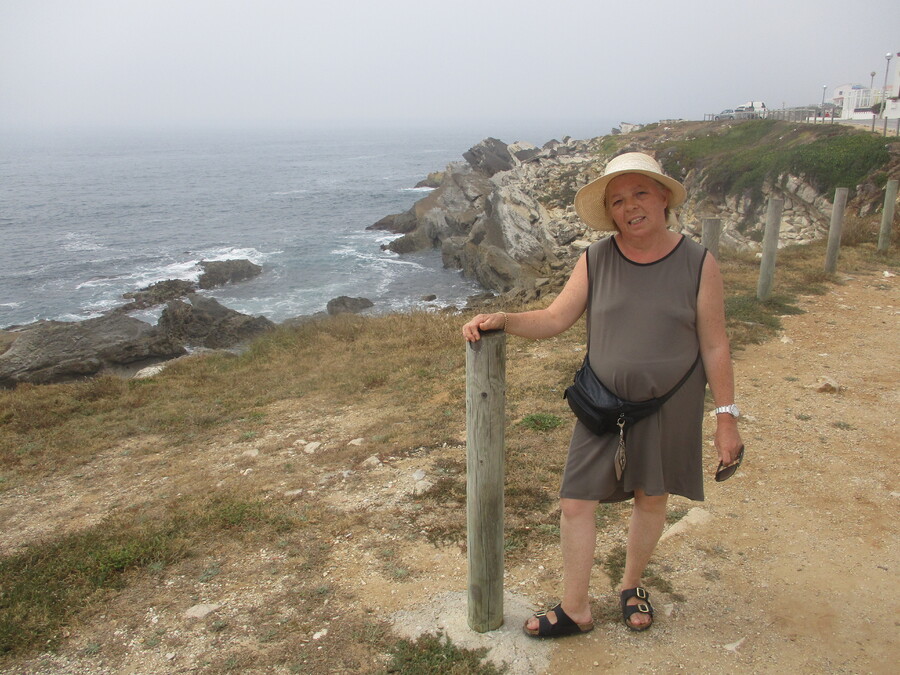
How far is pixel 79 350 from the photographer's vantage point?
1332 centimetres

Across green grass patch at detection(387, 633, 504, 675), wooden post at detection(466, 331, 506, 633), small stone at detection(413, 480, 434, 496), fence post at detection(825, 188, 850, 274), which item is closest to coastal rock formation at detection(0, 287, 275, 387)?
small stone at detection(413, 480, 434, 496)

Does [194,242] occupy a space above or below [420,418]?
below

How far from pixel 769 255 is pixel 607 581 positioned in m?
7.30

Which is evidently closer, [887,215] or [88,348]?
[887,215]

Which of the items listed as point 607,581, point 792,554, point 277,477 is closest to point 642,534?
point 607,581

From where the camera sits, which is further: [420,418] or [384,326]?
[384,326]

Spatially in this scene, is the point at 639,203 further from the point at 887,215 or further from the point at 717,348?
the point at 887,215

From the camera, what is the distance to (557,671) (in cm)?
285

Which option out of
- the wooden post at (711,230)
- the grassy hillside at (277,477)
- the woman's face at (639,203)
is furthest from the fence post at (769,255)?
the woman's face at (639,203)

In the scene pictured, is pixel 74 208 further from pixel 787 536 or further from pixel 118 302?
pixel 787 536

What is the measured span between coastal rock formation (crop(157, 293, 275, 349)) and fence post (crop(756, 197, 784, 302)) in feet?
41.7

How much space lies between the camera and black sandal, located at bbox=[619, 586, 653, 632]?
3.08 metres

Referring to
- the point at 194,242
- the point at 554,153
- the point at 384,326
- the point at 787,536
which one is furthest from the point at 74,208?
the point at 787,536

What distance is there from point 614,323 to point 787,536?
234cm
